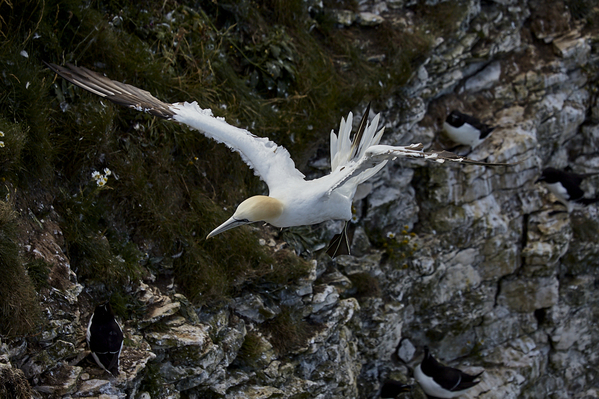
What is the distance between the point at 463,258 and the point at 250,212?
5019 millimetres

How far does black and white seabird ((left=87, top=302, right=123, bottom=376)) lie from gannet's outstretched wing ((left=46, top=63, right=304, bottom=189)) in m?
1.58

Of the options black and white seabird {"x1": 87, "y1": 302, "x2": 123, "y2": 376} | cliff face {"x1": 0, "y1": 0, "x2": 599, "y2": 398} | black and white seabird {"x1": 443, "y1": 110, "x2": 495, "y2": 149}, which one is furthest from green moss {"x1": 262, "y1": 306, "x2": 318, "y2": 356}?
black and white seabird {"x1": 443, "y1": 110, "x2": 495, "y2": 149}

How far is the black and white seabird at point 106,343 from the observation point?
11.8 ft

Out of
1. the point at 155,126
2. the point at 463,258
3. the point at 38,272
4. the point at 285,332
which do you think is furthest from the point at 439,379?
the point at 38,272

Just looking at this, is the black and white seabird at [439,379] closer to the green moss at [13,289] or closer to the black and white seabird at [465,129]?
the black and white seabird at [465,129]

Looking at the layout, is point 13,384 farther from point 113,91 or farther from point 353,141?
point 353,141

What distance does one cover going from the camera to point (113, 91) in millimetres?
4344

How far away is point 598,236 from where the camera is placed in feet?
29.5

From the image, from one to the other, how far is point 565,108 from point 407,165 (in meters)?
3.24

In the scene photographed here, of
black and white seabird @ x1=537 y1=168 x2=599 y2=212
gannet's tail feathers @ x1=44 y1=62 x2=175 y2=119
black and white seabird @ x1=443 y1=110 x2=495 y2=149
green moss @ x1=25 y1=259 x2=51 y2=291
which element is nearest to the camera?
green moss @ x1=25 y1=259 x2=51 y2=291

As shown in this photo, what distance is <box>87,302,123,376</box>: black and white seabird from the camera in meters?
3.59

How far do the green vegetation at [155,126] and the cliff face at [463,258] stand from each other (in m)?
0.35

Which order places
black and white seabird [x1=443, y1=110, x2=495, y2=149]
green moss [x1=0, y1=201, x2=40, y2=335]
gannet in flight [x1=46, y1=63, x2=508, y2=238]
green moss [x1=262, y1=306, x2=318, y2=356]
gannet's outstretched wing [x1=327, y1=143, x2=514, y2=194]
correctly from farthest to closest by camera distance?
black and white seabird [x1=443, y1=110, x2=495, y2=149], green moss [x1=262, y1=306, x2=318, y2=356], gannet in flight [x1=46, y1=63, x2=508, y2=238], gannet's outstretched wing [x1=327, y1=143, x2=514, y2=194], green moss [x1=0, y1=201, x2=40, y2=335]

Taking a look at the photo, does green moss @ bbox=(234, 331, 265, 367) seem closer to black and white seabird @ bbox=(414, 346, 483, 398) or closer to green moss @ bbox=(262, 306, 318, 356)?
green moss @ bbox=(262, 306, 318, 356)
